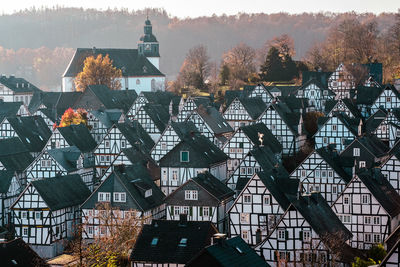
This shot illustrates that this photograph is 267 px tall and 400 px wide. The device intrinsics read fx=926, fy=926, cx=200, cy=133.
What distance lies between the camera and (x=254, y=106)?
9300cm

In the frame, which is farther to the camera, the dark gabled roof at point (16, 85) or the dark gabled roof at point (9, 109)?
the dark gabled roof at point (16, 85)

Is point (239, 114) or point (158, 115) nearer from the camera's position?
point (239, 114)

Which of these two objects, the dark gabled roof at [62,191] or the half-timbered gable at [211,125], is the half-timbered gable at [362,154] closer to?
the half-timbered gable at [211,125]

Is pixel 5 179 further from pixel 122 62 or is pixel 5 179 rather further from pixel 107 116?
pixel 122 62

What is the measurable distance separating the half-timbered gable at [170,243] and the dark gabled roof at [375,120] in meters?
31.5

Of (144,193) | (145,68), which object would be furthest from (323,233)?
(145,68)

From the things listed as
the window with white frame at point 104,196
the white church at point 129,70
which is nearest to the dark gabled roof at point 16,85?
the white church at point 129,70

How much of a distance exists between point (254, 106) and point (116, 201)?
110 feet

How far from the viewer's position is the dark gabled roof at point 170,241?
162 ft

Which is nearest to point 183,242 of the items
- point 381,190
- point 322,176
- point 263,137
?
point 381,190

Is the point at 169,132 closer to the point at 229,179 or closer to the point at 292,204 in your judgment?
the point at 229,179

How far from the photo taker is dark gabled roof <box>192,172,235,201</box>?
61.3 meters

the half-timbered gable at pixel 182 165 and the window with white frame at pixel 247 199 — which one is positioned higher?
the half-timbered gable at pixel 182 165

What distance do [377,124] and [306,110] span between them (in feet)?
45.6
